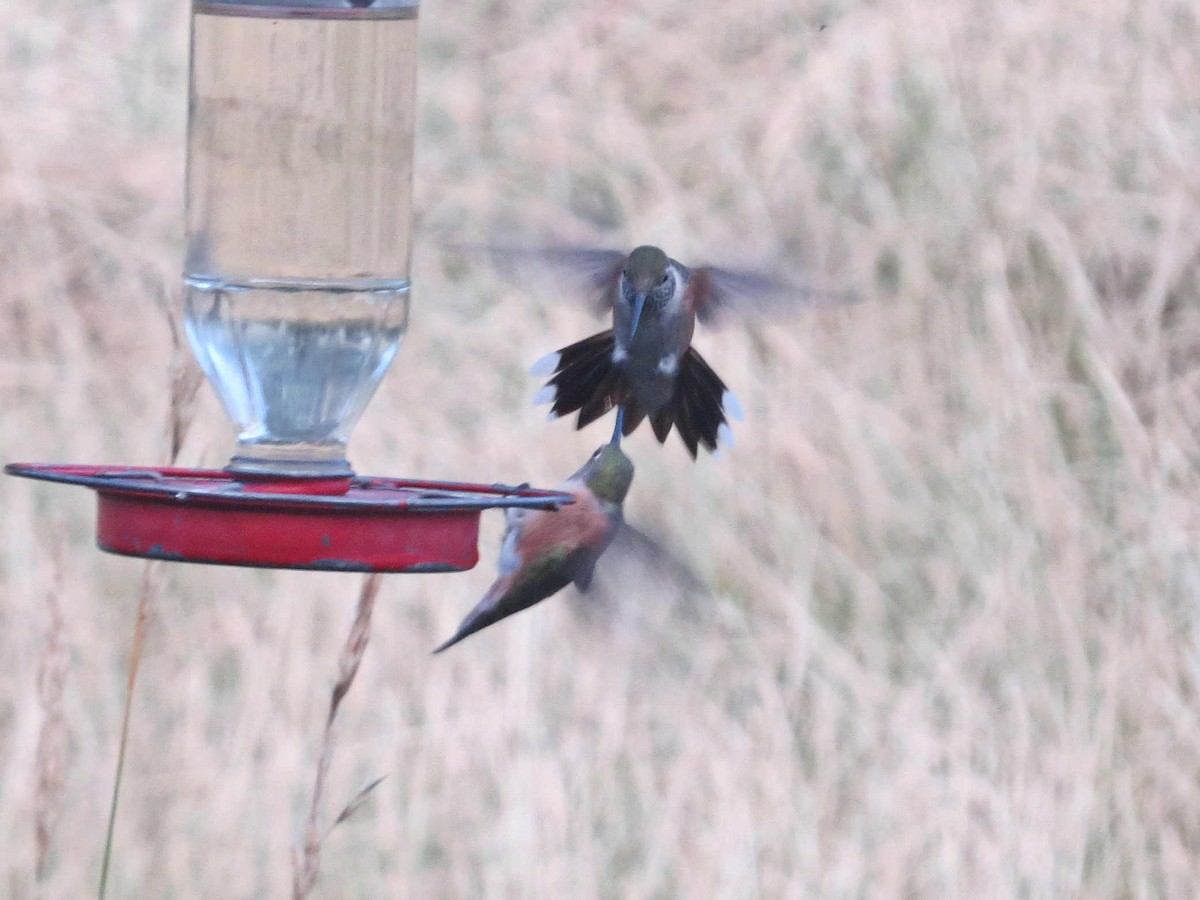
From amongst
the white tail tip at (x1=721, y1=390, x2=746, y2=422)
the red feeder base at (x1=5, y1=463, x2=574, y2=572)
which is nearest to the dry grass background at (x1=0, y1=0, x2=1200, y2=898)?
the white tail tip at (x1=721, y1=390, x2=746, y2=422)

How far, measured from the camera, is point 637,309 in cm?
254

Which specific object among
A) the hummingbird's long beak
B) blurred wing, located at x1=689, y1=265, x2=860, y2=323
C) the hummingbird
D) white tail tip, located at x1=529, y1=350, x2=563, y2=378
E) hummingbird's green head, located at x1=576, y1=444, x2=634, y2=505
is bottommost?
the hummingbird

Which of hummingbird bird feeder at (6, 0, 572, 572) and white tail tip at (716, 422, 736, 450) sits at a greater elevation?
hummingbird bird feeder at (6, 0, 572, 572)

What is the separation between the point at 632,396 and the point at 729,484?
2472 mm

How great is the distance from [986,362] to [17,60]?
300 cm

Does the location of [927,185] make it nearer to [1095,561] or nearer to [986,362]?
[986,362]

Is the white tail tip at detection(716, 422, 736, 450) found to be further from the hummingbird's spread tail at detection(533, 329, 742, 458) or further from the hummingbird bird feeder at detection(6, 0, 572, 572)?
the hummingbird bird feeder at detection(6, 0, 572, 572)

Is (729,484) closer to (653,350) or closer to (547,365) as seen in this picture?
(653,350)

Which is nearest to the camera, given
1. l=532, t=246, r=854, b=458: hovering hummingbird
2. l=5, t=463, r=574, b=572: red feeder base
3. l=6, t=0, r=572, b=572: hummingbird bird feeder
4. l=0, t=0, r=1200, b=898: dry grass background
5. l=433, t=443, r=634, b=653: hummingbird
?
l=5, t=463, r=574, b=572: red feeder base

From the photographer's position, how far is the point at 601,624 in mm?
2582

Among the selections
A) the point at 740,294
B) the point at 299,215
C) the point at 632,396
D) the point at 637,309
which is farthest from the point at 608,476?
the point at 299,215

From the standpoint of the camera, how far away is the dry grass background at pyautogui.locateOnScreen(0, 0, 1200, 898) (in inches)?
178

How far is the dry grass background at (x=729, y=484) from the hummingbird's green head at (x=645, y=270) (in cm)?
150

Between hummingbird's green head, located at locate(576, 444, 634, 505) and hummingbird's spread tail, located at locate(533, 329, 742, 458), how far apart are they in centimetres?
6
